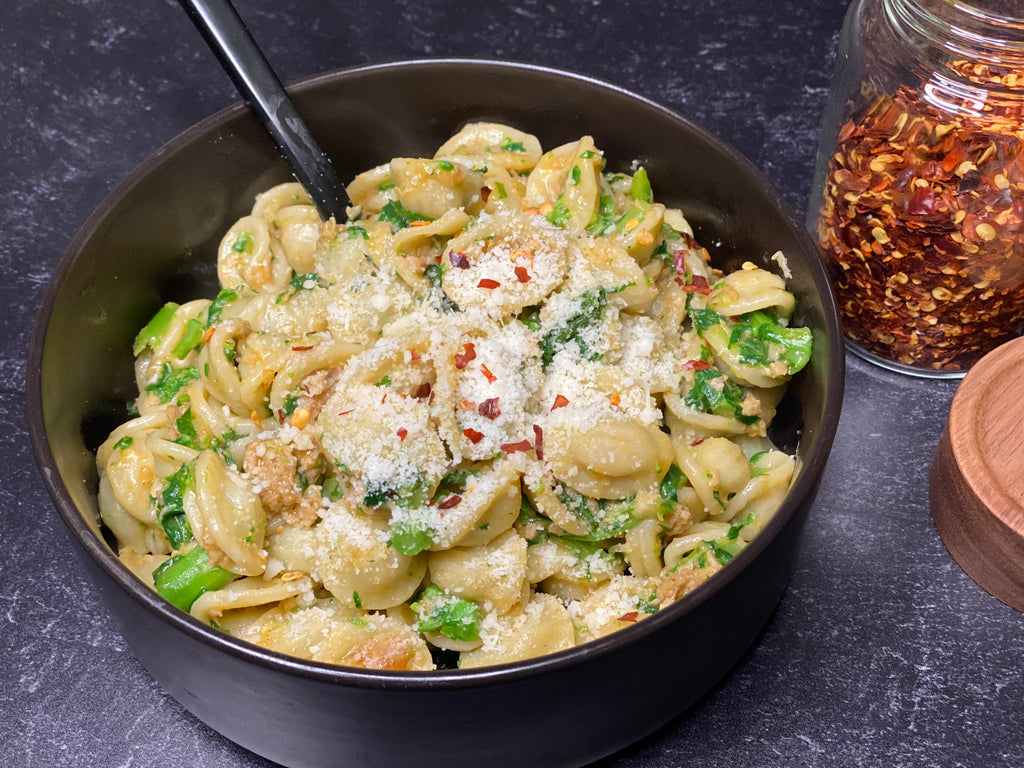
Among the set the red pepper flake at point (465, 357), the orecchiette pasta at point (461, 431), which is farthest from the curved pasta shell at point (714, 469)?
the red pepper flake at point (465, 357)

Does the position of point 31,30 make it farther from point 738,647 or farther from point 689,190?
point 738,647

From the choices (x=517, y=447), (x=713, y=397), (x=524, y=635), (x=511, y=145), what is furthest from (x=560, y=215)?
(x=524, y=635)

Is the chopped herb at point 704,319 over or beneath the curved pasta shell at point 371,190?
beneath

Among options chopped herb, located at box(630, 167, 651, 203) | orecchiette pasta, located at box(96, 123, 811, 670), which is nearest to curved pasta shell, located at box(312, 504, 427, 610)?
orecchiette pasta, located at box(96, 123, 811, 670)

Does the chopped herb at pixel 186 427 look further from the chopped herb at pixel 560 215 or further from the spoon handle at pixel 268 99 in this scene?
the chopped herb at pixel 560 215

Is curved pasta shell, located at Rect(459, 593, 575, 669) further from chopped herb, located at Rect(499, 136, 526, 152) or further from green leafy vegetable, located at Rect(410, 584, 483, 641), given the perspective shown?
chopped herb, located at Rect(499, 136, 526, 152)
